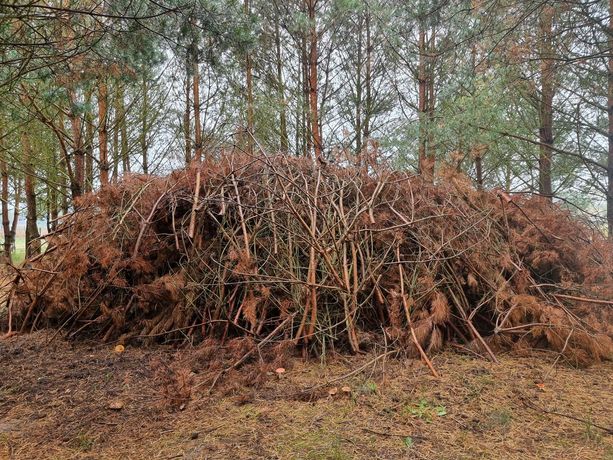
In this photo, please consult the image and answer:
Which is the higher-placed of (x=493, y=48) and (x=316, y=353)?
(x=493, y=48)

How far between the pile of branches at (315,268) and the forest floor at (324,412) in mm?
328

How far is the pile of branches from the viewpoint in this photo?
3219 millimetres

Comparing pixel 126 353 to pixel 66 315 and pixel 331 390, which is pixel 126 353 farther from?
pixel 331 390

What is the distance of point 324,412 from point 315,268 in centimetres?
130

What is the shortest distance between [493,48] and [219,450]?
559 cm

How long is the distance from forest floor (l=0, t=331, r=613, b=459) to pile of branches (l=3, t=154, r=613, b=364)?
33 cm

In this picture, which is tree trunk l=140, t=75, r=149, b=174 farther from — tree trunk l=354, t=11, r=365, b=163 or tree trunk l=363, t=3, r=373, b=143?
tree trunk l=363, t=3, r=373, b=143

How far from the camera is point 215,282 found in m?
3.49

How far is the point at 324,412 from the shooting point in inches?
90.4

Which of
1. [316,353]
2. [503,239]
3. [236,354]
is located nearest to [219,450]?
[236,354]

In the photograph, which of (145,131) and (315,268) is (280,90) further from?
(315,268)

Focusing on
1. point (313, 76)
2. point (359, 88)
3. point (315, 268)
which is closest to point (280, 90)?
point (313, 76)

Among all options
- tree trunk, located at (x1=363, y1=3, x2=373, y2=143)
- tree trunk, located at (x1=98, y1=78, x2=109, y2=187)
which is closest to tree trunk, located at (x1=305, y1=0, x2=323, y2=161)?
tree trunk, located at (x1=363, y1=3, x2=373, y2=143)

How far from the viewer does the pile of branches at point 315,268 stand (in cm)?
322
